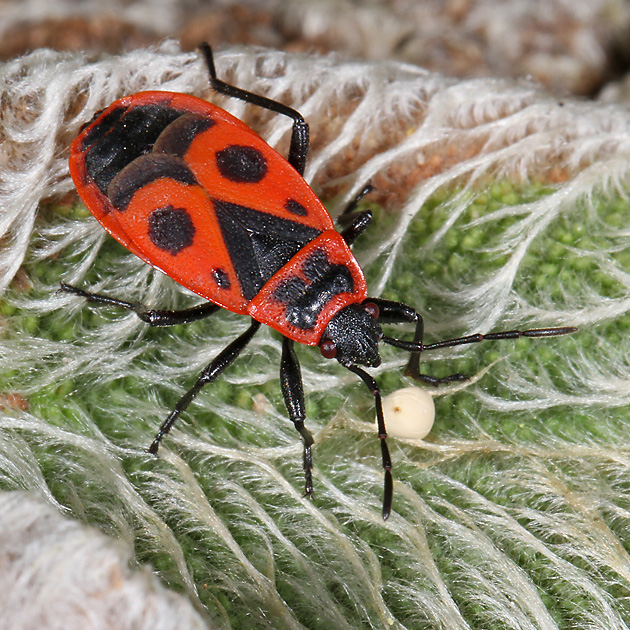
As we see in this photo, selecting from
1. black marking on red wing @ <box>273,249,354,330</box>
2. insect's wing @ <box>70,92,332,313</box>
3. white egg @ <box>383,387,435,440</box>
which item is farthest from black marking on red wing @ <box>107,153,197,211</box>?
white egg @ <box>383,387,435,440</box>

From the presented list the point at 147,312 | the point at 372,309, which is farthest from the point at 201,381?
the point at 372,309

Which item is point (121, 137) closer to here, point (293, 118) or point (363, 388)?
point (293, 118)

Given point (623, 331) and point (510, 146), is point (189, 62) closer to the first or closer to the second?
point (510, 146)

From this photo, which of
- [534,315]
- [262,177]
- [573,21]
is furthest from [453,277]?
[573,21]

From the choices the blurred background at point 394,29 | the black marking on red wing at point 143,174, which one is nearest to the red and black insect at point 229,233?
the black marking on red wing at point 143,174

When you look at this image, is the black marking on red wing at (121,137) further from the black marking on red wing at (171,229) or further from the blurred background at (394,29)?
the blurred background at (394,29)

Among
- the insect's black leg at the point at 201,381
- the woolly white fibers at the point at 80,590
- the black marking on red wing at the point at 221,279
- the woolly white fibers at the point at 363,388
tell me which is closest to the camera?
the woolly white fibers at the point at 80,590
